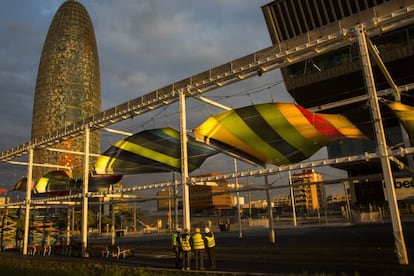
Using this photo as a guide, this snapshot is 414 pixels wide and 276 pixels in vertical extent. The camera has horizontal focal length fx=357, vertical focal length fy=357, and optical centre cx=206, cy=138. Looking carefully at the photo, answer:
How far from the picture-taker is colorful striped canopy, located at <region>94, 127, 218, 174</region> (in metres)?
21.3

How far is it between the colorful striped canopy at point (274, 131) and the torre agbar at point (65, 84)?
111492 millimetres

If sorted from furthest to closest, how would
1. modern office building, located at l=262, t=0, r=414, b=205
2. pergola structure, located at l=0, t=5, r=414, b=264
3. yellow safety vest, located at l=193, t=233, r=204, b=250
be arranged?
modern office building, located at l=262, t=0, r=414, b=205
yellow safety vest, located at l=193, t=233, r=204, b=250
pergola structure, located at l=0, t=5, r=414, b=264

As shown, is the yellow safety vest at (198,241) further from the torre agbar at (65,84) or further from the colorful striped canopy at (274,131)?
the torre agbar at (65,84)

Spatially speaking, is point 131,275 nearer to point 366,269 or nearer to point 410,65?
point 366,269

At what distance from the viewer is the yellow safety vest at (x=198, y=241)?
A: 13914mm

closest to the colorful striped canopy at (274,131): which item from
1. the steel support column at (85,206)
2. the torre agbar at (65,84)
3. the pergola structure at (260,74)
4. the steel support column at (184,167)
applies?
A: the steel support column at (184,167)

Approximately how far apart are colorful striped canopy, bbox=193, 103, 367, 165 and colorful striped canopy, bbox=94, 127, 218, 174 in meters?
3.57

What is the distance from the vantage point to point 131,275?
11328 millimetres

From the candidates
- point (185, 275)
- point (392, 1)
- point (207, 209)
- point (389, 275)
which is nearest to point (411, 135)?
point (392, 1)

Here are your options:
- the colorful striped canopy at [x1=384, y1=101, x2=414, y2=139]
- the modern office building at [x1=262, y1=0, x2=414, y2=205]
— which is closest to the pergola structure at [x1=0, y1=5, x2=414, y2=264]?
the colorful striped canopy at [x1=384, y1=101, x2=414, y2=139]

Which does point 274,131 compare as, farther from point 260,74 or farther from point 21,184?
point 21,184

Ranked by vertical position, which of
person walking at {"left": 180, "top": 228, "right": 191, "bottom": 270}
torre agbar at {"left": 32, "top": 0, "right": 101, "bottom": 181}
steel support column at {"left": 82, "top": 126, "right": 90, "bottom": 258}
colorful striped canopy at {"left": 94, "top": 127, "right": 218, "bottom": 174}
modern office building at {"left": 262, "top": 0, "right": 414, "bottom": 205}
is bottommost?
person walking at {"left": 180, "top": 228, "right": 191, "bottom": 270}

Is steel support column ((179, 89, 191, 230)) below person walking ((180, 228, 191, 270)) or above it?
above

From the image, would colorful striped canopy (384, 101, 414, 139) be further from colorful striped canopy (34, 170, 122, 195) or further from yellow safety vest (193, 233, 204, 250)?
colorful striped canopy (34, 170, 122, 195)
